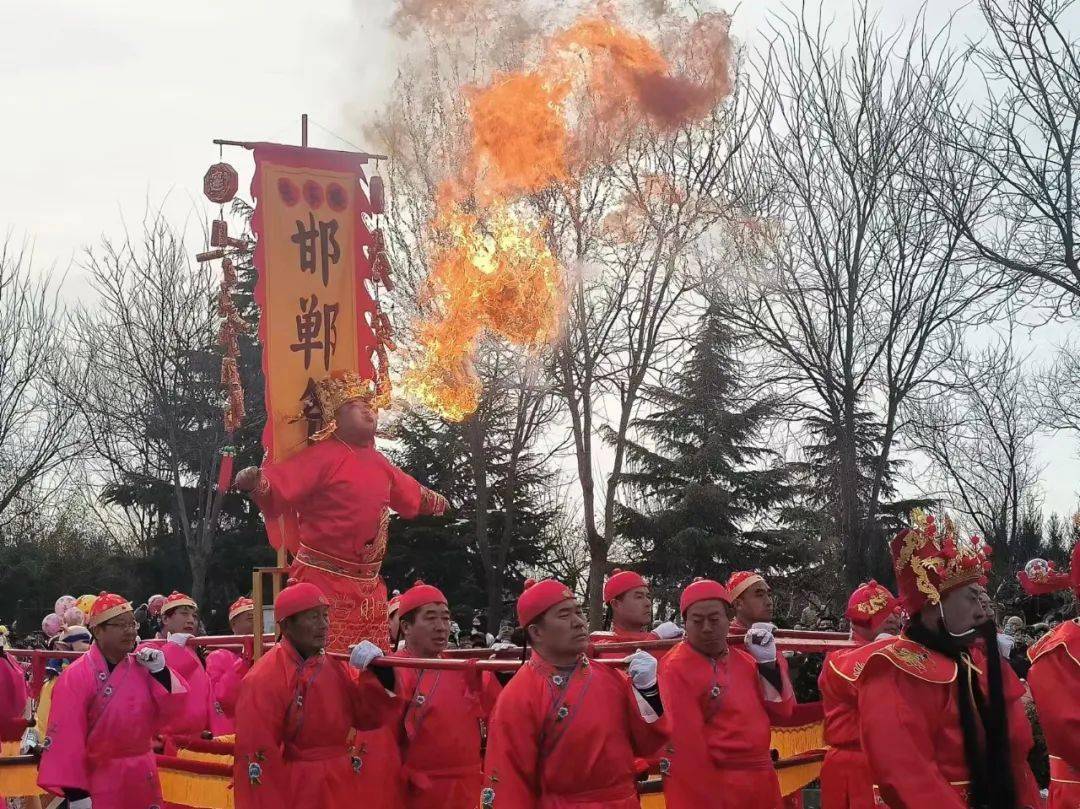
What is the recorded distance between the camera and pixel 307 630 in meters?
7.17

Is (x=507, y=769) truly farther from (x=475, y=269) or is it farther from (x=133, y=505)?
(x=133, y=505)

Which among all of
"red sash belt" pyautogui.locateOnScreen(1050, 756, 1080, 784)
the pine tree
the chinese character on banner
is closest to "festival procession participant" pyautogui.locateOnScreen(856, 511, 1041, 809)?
"red sash belt" pyautogui.locateOnScreen(1050, 756, 1080, 784)

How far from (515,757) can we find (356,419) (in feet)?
14.1

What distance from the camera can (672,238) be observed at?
18391mm

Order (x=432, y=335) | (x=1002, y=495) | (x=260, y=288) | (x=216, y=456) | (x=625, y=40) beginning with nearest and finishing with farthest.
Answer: (x=260, y=288) → (x=432, y=335) → (x=625, y=40) → (x=216, y=456) → (x=1002, y=495)

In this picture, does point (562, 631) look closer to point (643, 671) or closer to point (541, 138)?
point (643, 671)

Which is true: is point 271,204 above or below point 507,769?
above

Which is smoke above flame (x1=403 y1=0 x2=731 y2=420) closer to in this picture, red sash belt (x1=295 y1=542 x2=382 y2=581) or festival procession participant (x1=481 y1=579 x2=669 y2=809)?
red sash belt (x1=295 y1=542 x2=382 y2=581)

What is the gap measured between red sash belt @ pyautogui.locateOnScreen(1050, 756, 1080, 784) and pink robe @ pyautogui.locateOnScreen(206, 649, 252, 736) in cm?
567

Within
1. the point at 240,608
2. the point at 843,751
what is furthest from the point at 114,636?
the point at 843,751

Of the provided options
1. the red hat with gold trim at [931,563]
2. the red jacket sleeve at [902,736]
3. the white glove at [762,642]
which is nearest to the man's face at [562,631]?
the white glove at [762,642]

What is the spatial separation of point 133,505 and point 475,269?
21589mm

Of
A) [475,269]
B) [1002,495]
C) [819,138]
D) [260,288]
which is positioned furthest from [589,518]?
[1002,495]

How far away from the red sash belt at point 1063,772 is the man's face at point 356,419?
525 centimetres
